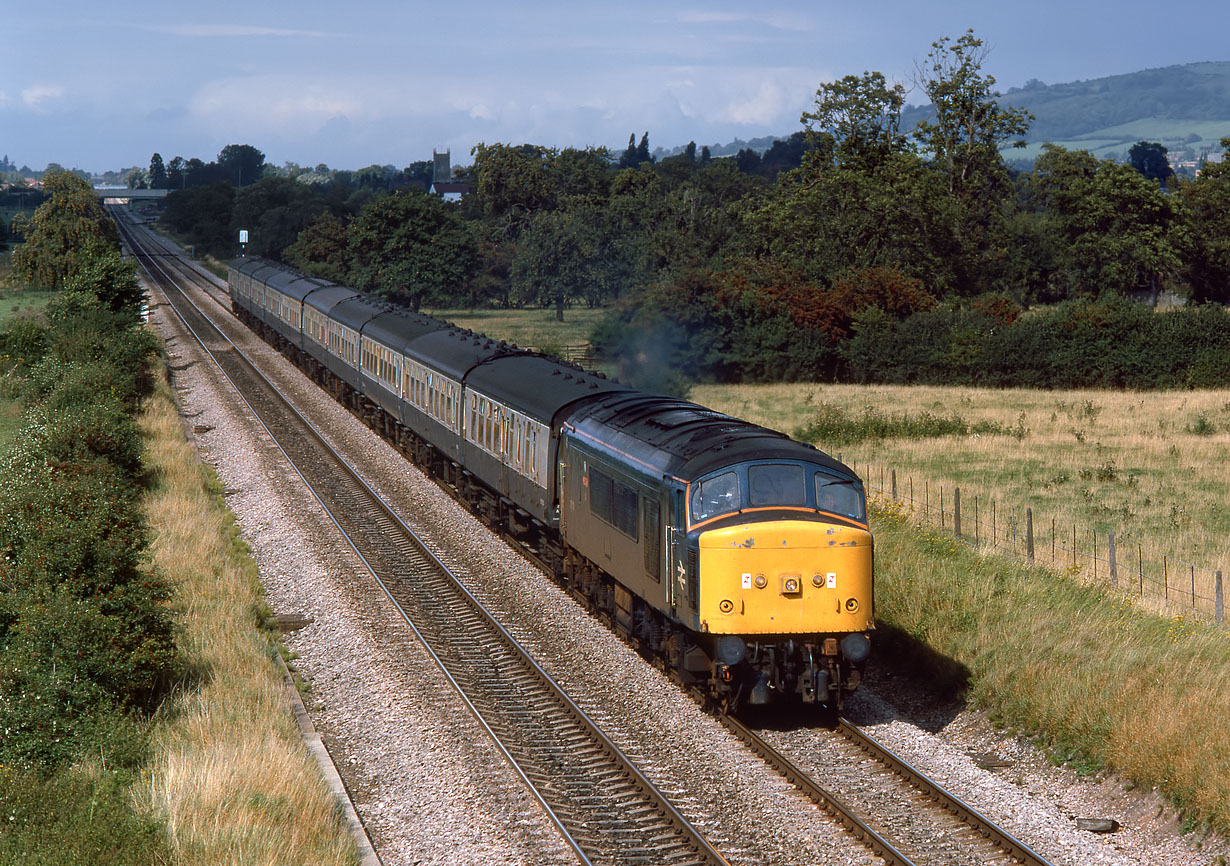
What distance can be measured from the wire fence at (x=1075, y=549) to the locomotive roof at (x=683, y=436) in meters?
6.88

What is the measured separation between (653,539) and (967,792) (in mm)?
4877

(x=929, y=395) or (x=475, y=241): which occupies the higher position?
(x=475, y=241)

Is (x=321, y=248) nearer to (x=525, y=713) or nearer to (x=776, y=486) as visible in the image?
(x=525, y=713)

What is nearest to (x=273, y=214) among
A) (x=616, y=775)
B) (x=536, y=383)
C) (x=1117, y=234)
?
(x=1117, y=234)

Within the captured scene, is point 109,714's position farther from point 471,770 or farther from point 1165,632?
point 1165,632

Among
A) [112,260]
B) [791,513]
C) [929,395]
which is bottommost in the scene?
[929,395]

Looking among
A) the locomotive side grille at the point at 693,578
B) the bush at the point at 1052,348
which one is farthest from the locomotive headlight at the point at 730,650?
the bush at the point at 1052,348

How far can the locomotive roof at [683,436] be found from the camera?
14828mm

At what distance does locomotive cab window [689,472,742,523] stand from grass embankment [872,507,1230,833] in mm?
4097

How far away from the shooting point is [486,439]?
25703 mm

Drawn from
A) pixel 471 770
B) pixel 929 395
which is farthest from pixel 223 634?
pixel 929 395

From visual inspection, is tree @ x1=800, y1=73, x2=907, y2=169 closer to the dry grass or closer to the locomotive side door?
the dry grass

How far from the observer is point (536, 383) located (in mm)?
23953

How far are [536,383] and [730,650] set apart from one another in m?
10.6
